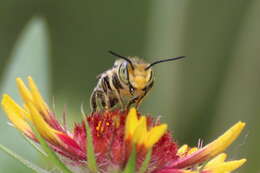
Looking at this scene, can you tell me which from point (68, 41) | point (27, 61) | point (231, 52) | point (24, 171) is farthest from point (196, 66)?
point (24, 171)

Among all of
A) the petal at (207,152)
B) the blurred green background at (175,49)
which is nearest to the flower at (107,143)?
the petal at (207,152)

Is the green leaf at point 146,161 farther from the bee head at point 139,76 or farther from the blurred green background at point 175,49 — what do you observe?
the blurred green background at point 175,49

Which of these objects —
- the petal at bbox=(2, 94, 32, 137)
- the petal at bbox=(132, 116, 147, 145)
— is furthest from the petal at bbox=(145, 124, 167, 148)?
the petal at bbox=(2, 94, 32, 137)

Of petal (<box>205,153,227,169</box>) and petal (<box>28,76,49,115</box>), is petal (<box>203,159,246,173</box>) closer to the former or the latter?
petal (<box>205,153,227,169</box>)

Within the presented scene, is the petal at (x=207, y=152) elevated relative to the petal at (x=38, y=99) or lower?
lower

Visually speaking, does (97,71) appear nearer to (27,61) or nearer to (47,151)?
(27,61)

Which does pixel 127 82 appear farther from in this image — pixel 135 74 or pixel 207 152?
pixel 207 152
